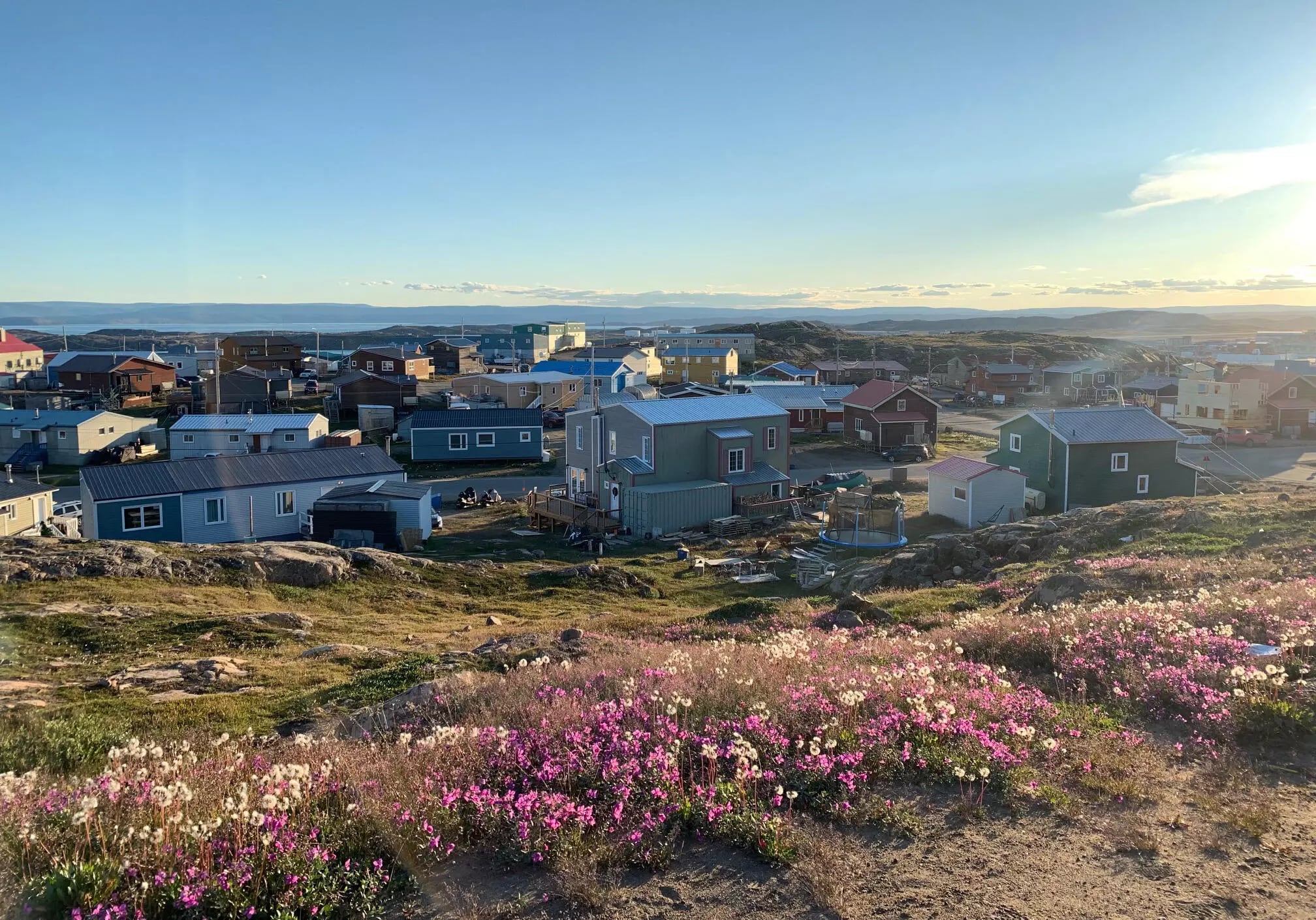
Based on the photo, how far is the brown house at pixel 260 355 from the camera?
96.9 meters

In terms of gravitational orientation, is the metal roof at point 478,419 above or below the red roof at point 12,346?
below

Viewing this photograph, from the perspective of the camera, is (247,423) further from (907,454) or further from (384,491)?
(907,454)

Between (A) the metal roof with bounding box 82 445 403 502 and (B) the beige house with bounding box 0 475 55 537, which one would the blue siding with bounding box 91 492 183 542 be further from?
(B) the beige house with bounding box 0 475 55 537

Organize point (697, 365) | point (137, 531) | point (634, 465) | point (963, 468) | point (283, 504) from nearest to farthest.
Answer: point (137, 531) → point (283, 504) → point (963, 468) → point (634, 465) → point (697, 365)

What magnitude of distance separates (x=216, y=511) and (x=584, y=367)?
55.7 metres

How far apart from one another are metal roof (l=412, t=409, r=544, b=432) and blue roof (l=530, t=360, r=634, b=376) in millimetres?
26374

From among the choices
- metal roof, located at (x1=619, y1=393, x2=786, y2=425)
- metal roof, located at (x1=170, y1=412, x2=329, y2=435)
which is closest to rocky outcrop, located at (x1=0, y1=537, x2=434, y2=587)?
metal roof, located at (x1=619, y1=393, x2=786, y2=425)

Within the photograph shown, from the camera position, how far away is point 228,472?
1383 inches

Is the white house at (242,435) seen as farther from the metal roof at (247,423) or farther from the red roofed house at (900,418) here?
the red roofed house at (900,418)

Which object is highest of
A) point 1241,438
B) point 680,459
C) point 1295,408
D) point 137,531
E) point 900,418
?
point 1295,408

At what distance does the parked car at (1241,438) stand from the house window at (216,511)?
202 feet

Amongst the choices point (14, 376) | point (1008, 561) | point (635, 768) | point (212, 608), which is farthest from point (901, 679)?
point (14, 376)

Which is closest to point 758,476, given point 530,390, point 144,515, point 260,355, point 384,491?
point 384,491

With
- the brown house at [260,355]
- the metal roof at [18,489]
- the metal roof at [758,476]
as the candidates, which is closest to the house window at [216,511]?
the metal roof at [18,489]
